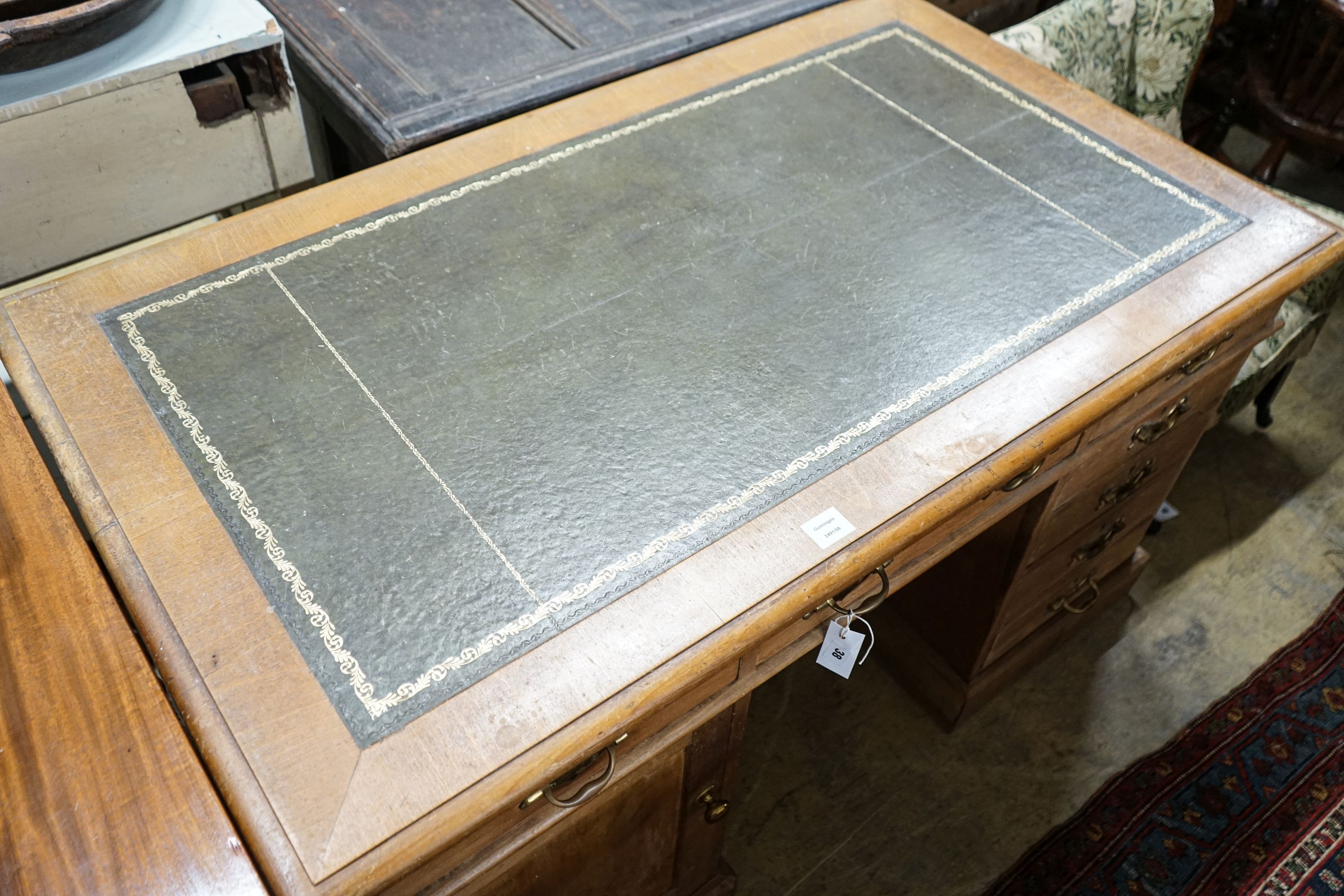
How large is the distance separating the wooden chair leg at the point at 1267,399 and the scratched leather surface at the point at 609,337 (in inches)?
39.2

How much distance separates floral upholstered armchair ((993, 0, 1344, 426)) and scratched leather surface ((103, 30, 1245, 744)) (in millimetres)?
342

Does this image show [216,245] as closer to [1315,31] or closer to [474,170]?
[474,170]

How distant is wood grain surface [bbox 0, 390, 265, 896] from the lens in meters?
0.79

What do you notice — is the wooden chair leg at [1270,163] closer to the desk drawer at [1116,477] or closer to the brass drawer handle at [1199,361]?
the desk drawer at [1116,477]

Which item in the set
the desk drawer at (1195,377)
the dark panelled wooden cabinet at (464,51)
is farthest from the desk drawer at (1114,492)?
the dark panelled wooden cabinet at (464,51)

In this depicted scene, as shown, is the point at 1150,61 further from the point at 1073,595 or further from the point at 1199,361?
the point at 1073,595

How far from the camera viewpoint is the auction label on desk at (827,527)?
1.02m

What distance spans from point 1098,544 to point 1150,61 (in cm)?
93

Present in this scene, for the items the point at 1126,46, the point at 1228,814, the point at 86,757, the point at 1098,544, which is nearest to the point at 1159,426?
the point at 1098,544

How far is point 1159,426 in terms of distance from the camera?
1.46m

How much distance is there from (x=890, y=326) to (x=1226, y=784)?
114 cm

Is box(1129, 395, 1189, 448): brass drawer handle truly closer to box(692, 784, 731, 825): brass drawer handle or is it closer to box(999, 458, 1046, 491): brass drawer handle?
box(999, 458, 1046, 491): brass drawer handle

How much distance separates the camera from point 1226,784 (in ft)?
5.87

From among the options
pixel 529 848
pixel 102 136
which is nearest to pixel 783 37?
pixel 102 136
